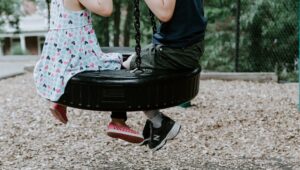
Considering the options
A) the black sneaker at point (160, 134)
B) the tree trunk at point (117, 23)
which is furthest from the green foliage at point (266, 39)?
the black sneaker at point (160, 134)

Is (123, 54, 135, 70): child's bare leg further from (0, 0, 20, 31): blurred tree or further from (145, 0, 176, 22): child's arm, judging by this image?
(0, 0, 20, 31): blurred tree

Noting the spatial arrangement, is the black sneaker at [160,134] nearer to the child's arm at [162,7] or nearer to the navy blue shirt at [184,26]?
the navy blue shirt at [184,26]

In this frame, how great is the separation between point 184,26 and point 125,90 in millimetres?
372

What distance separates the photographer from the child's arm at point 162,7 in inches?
86.0

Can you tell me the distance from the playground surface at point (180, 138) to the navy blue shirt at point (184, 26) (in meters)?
1.56

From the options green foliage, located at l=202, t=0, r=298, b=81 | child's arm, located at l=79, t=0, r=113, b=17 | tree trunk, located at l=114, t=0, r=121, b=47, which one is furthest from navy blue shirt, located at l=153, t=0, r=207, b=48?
tree trunk, located at l=114, t=0, r=121, b=47

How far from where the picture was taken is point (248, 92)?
253 inches

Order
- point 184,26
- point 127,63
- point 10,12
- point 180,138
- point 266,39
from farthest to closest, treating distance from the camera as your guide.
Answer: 1. point 10,12
2. point 266,39
3. point 180,138
4. point 127,63
5. point 184,26

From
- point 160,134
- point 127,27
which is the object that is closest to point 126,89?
point 160,134

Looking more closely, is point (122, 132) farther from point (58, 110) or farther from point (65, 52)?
point (65, 52)

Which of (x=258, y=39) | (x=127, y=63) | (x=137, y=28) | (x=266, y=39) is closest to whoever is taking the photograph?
(x=137, y=28)

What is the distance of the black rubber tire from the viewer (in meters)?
2.24

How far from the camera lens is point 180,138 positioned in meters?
4.41

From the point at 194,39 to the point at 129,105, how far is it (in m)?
0.41
